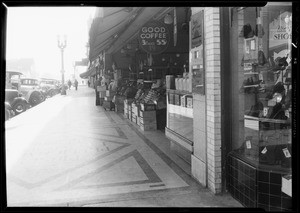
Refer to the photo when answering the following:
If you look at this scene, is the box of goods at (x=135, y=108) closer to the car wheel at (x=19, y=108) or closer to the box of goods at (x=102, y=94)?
the box of goods at (x=102, y=94)

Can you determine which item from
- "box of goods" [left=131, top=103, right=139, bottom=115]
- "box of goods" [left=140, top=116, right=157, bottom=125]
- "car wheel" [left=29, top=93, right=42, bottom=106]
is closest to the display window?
"box of goods" [left=140, top=116, right=157, bottom=125]

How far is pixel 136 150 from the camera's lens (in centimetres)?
740

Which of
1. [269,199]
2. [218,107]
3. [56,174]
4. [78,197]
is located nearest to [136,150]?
[56,174]

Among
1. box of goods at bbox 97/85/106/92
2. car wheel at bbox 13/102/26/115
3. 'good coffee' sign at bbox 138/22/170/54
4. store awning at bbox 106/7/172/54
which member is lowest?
car wheel at bbox 13/102/26/115

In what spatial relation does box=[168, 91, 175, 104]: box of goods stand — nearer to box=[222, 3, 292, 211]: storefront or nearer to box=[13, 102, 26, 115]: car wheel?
box=[222, 3, 292, 211]: storefront

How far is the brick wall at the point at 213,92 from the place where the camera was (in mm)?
4430

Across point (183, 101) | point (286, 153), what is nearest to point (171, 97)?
point (183, 101)

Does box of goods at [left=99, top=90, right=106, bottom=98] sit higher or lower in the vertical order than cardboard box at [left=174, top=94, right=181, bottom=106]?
higher

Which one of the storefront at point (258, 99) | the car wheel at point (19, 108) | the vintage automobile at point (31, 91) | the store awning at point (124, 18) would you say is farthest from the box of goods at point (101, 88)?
the storefront at point (258, 99)

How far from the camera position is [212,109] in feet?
14.8

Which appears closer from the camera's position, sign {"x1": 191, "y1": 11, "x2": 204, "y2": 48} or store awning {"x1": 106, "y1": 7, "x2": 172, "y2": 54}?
sign {"x1": 191, "y1": 11, "x2": 204, "y2": 48}

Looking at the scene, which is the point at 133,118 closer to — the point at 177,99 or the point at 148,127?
the point at 148,127

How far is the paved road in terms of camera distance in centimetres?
453

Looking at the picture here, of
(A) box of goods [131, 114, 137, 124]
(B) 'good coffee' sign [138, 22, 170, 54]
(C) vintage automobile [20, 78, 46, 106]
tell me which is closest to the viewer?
(B) 'good coffee' sign [138, 22, 170, 54]
